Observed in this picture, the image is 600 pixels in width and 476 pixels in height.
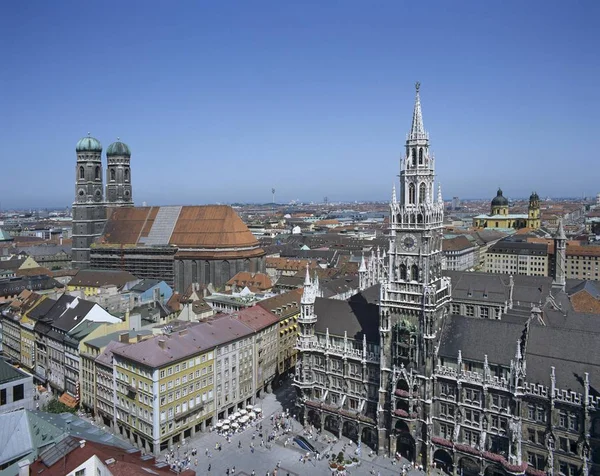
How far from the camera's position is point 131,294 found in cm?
13338

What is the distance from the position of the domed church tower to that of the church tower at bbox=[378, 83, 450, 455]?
134 meters

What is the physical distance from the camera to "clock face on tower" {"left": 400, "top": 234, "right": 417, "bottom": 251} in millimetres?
70688

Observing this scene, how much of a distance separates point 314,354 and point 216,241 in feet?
272

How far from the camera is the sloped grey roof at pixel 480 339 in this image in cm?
6556

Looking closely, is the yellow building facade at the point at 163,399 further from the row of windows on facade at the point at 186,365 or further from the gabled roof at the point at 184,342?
the gabled roof at the point at 184,342

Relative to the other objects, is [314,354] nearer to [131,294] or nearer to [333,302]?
[333,302]

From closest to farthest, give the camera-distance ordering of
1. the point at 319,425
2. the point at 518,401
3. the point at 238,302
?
the point at 518,401
the point at 319,425
the point at 238,302

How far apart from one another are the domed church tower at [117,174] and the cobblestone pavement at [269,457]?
12271 centimetres

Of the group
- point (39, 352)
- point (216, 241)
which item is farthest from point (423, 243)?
point (216, 241)

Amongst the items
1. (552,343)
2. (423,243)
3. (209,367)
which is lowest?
(209,367)

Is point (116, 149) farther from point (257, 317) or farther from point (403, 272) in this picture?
point (403, 272)

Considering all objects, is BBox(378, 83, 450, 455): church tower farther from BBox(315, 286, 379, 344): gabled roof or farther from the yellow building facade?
the yellow building facade

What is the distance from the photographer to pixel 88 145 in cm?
17500

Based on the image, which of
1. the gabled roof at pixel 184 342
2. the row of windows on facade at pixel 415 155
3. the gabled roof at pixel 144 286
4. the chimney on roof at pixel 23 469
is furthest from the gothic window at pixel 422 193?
the gabled roof at pixel 144 286
